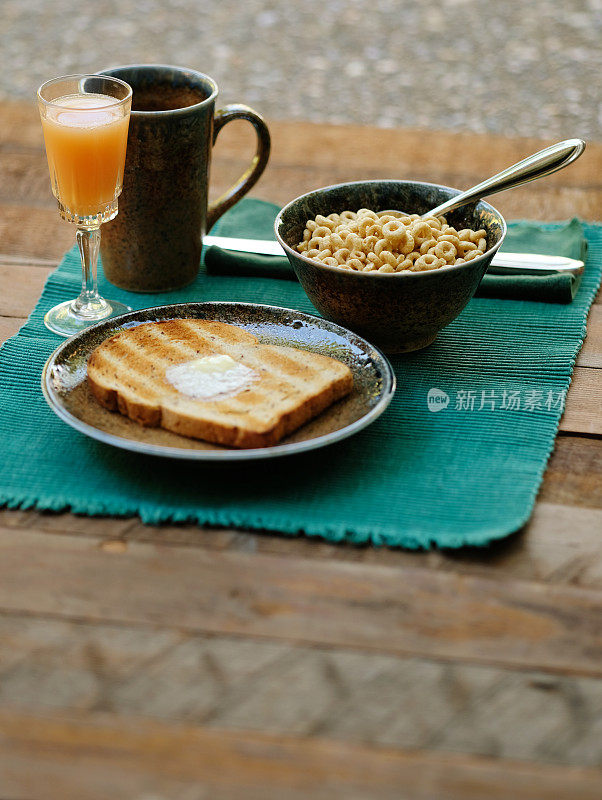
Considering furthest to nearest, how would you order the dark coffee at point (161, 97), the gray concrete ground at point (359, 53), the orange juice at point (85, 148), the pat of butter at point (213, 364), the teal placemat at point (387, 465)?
1. the gray concrete ground at point (359, 53)
2. the dark coffee at point (161, 97)
3. the orange juice at point (85, 148)
4. the pat of butter at point (213, 364)
5. the teal placemat at point (387, 465)

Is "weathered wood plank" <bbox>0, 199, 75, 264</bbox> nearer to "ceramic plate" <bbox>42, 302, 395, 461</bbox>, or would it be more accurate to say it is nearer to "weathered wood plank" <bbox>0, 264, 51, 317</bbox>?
"weathered wood plank" <bbox>0, 264, 51, 317</bbox>

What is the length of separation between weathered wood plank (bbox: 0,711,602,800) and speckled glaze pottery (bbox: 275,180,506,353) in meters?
0.56

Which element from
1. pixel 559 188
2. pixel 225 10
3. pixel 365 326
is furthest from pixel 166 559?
pixel 225 10

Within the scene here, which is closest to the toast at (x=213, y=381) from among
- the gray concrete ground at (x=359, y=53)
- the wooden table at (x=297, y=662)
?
the wooden table at (x=297, y=662)

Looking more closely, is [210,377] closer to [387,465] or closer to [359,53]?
[387,465]

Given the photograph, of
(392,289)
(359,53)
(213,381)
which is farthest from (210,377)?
(359,53)

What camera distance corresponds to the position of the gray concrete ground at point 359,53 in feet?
11.8

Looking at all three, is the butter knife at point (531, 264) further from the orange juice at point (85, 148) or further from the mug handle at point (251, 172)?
the orange juice at point (85, 148)

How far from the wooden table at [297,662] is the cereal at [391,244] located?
0.30 m

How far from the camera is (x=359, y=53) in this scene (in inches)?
159

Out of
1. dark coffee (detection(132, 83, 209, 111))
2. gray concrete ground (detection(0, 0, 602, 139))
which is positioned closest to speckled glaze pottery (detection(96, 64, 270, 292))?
dark coffee (detection(132, 83, 209, 111))

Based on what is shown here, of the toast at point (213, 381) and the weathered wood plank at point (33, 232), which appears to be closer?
the toast at point (213, 381)

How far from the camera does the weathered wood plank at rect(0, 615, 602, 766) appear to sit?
66 centimetres

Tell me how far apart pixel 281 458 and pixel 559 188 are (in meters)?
0.91
